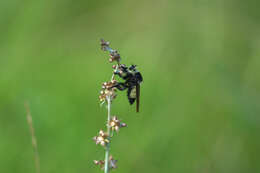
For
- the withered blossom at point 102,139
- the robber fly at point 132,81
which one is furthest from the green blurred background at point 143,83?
the withered blossom at point 102,139

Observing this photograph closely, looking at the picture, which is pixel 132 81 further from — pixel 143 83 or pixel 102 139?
pixel 143 83

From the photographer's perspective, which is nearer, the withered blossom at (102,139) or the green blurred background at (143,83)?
the withered blossom at (102,139)

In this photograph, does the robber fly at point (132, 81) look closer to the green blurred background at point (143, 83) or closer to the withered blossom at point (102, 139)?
the withered blossom at point (102, 139)

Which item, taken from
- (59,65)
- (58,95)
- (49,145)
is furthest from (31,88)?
(49,145)

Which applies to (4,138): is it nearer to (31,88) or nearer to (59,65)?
(31,88)

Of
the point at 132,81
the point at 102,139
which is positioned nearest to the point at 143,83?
the point at 132,81

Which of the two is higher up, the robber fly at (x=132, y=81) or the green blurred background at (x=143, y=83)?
the green blurred background at (x=143, y=83)

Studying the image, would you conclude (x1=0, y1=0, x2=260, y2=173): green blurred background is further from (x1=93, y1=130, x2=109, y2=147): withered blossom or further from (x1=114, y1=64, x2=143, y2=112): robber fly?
(x1=93, y1=130, x2=109, y2=147): withered blossom

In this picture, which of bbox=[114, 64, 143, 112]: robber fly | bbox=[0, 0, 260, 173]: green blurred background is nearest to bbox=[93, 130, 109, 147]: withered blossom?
bbox=[114, 64, 143, 112]: robber fly
